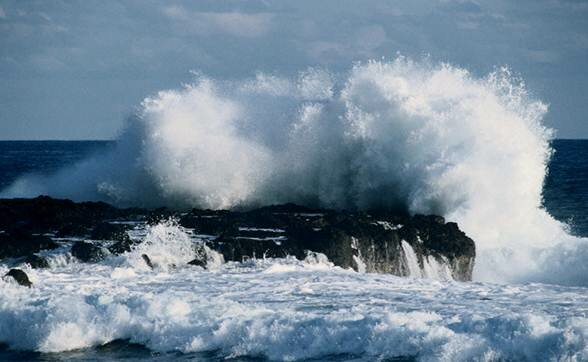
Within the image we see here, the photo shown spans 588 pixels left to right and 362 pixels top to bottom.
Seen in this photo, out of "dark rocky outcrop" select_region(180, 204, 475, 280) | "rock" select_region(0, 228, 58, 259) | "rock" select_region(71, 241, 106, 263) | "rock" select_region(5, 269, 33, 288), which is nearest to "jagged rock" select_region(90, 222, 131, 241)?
"rock" select_region(71, 241, 106, 263)

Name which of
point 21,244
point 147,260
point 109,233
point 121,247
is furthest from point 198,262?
point 21,244

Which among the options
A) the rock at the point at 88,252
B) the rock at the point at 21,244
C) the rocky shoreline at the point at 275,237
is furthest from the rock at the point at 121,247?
the rock at the point at 21,244

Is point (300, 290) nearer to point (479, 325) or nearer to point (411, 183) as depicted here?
point (479, 325)

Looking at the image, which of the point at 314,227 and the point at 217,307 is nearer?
the point at 217,307

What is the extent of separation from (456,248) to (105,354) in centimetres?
893

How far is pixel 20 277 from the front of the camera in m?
15.6

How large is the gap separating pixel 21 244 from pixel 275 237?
480cm

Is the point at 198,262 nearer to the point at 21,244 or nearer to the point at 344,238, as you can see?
the point at 344,238

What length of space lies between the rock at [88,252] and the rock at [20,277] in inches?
79.5

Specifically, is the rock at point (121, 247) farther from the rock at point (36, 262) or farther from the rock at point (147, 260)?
the rock at point (36, 262)

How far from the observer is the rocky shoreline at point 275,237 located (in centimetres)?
1794

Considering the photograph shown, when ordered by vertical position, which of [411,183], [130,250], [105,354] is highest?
[411,183]

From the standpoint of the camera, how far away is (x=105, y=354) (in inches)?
503

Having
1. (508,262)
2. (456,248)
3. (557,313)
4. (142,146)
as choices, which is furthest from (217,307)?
(142,146)
